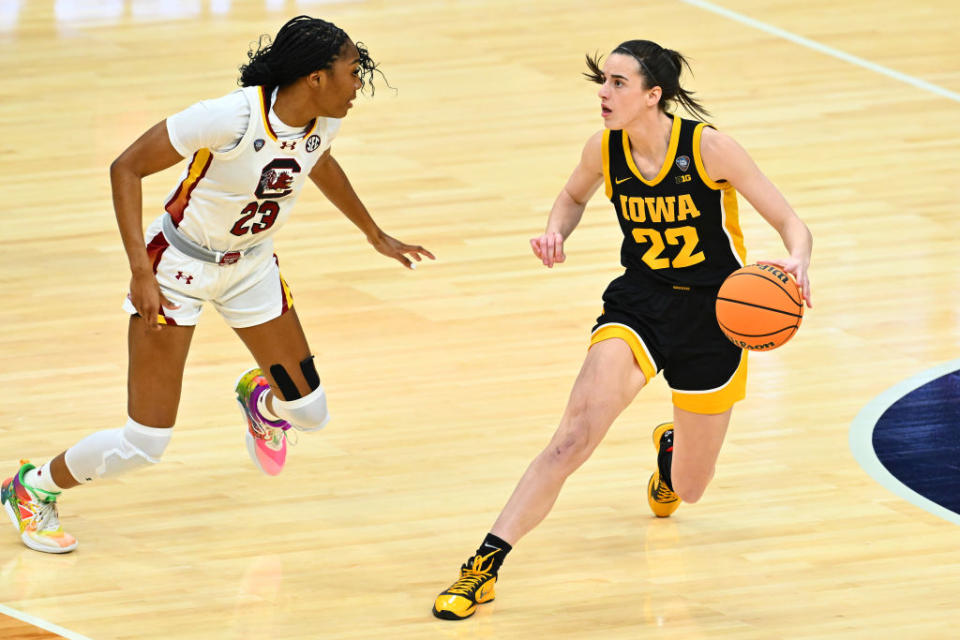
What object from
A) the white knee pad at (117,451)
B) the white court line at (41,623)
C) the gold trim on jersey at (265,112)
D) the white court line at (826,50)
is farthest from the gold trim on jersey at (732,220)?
the white court line at (826,50)

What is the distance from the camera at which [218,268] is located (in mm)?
5770

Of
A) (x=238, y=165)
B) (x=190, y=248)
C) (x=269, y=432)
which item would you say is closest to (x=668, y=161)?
(x=238, y=165)

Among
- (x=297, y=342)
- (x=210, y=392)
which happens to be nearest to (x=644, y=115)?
(x=297, y=342)

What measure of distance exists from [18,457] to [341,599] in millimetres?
1729

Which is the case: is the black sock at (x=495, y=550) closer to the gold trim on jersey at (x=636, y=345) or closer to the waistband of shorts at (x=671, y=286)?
the gold trim on jersey at (x=636, y=345)

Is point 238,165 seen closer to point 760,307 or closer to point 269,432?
point 269,432

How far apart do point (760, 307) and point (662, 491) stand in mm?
1089

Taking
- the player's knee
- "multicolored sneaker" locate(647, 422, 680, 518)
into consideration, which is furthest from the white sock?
"multicolored sneaker" locate(647, 422, 680, 518)

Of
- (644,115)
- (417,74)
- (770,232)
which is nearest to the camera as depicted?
(644,115)

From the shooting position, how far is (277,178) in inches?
220

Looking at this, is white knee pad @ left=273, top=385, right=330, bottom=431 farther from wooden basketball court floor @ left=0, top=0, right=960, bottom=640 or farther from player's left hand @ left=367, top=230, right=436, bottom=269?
player's left hand @ left=367, top=230, right=436, bottom=269

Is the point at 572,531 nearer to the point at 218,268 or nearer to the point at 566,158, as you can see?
the point at 218,268

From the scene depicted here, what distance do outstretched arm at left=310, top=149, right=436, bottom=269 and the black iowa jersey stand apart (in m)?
0.75

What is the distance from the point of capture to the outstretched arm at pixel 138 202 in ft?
17.5
